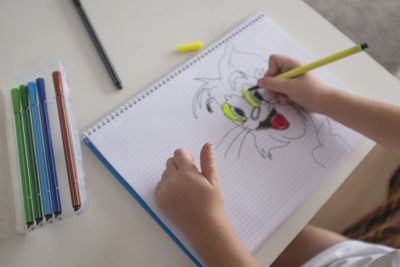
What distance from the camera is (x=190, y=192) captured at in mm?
453

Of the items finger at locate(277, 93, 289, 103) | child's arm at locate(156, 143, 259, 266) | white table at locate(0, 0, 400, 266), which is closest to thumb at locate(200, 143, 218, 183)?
child's arm at locate(156, 143, 259, 266)

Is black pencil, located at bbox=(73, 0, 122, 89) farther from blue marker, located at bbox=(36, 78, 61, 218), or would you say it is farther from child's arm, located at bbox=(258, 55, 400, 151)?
child's arm, located at bbox=(258, 55, 400, 151)

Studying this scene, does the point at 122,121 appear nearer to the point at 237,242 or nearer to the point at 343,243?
the point at 237,242

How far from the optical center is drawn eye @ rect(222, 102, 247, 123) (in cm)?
53

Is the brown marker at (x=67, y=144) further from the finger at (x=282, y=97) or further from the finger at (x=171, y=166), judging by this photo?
the finger at (x=282, y=97)

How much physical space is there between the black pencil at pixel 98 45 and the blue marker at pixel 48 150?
4.5 inches

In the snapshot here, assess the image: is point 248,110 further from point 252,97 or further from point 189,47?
point 189,47

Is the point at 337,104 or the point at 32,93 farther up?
the point at 32,93

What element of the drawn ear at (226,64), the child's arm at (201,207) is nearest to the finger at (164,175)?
the child's arm at (201,207)

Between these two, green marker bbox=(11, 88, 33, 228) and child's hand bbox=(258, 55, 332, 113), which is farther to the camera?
child's hand bbox=(258, 55, 332, 113)

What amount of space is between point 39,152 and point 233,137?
0.95 ft

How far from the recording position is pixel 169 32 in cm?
58

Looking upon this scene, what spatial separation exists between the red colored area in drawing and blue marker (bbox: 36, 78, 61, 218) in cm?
36

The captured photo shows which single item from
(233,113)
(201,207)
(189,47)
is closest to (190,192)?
(201,207)
